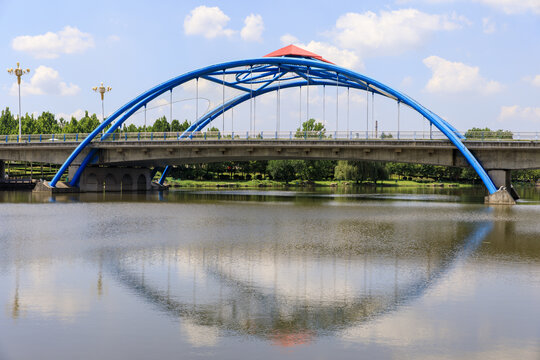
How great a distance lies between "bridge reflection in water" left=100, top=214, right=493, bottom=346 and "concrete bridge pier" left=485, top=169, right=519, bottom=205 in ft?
101

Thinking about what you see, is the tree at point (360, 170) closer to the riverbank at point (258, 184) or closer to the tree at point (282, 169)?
the riverbank at point (258, 184)

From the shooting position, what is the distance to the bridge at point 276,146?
54.8 meters

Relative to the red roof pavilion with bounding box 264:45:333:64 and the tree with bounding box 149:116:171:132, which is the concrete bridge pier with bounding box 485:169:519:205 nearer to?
the red roof pavilion with bounding box 264:45:333:64

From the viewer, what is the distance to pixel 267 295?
1381cm

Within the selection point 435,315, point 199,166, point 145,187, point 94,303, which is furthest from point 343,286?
point 199,166

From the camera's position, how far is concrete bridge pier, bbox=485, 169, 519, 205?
51562mm

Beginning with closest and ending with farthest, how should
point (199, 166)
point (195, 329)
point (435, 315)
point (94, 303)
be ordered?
point (195, 329)
point (435, 315)
point (94, 303)
point (199, 166)

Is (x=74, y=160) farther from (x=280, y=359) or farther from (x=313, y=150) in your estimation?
(x=280, y=359)

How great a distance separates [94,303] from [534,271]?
12.5 meters

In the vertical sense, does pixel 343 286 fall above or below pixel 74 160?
below

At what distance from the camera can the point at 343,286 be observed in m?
14.8

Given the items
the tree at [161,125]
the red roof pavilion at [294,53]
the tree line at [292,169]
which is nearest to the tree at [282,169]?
the tree line at [292,169]

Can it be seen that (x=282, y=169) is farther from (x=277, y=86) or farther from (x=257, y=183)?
(x=277, y=86)

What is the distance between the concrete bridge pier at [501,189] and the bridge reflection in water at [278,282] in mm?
30794
